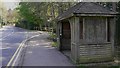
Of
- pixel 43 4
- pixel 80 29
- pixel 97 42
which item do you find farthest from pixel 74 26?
pixel 43 4

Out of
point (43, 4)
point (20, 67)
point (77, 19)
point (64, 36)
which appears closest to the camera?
point (20, 67)

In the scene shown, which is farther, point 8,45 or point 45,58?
point 8,45

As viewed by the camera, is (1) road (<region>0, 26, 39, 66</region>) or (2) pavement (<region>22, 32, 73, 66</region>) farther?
(1) road (<region>0, 26, 39, 66</region>)

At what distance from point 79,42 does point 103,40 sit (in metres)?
1.45

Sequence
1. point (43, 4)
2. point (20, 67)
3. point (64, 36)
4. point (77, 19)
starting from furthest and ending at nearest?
point (43, 4), point (64, 36), point (77, 19), point (20, 67)

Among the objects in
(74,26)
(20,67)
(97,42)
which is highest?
(74,26)

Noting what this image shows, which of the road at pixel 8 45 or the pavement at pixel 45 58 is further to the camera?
the road at pixel 8 45

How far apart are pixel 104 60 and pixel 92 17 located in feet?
7.83

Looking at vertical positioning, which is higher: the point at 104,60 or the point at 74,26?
the point at 74,26

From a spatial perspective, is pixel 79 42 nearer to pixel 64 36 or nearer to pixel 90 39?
pixel 90 39

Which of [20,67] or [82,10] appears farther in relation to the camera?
[82,10]

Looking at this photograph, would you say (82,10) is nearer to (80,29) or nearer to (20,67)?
(80,29)

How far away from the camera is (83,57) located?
13.6 m

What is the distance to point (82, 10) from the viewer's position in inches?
536
